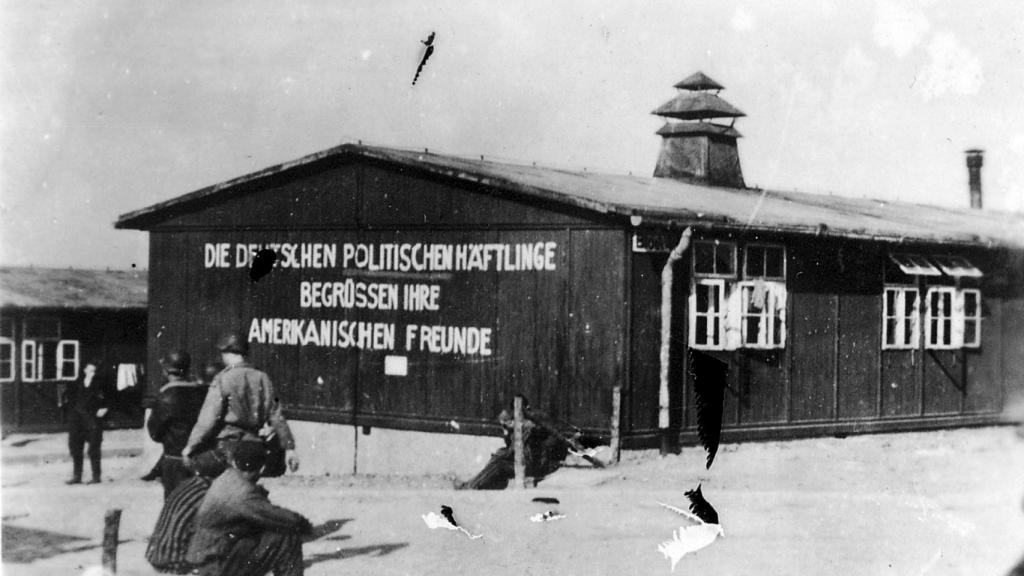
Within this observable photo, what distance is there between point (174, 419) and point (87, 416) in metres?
7.46

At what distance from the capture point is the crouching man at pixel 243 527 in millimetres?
7840

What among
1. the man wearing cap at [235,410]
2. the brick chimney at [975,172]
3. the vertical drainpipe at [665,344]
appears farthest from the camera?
the brick chimney at [975,172]

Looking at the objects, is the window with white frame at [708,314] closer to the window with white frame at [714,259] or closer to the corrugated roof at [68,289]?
the window with white frame at [714,259]

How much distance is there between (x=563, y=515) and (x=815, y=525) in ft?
8.42

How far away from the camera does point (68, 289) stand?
27172 mm

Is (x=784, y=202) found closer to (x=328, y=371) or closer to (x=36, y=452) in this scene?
(x=328, y=371)

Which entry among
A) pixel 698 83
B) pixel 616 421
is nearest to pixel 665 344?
pixel 616 421

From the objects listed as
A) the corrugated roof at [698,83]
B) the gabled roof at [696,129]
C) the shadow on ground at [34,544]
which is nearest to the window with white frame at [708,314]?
the gabled roof at [696,129]

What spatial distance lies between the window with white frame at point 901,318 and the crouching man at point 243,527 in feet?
43.4

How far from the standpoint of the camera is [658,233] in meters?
15.9

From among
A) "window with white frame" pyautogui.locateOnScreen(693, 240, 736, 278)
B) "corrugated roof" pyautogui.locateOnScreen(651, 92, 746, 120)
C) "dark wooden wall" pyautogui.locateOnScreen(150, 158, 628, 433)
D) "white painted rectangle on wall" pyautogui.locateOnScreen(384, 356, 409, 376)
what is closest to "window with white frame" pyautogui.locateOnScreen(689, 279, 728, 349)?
"window with white frame" pyautogui.locateOnScreen(693, 240, 736, 278)

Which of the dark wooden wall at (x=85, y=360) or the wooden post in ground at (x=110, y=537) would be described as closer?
the wooden post in ground at (x=110, y=537)

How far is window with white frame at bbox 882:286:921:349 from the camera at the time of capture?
1881 cm

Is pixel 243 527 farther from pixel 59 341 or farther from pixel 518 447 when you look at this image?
pixel 59 341
